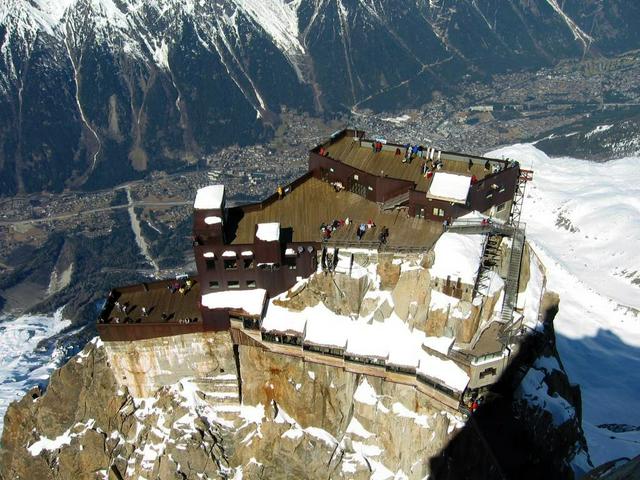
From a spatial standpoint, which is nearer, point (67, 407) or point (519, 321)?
point (519, 321)

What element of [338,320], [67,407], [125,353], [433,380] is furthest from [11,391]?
[433,380]

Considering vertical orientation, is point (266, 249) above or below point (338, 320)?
above

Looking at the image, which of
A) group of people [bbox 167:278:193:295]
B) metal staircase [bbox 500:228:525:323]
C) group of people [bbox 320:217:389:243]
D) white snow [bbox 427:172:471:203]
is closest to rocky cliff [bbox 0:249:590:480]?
group of people [bbox 320:217:389:243]

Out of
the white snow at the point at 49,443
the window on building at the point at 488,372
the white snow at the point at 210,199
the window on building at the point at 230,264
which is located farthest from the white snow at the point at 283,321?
the white snow at the point at 49,443

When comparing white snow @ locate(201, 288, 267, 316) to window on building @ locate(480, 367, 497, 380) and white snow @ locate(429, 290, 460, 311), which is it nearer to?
white snow @ locate(429, 290, 460, 311)

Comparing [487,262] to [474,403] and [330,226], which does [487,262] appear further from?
[330,226]

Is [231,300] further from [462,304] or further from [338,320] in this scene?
[462,304]
